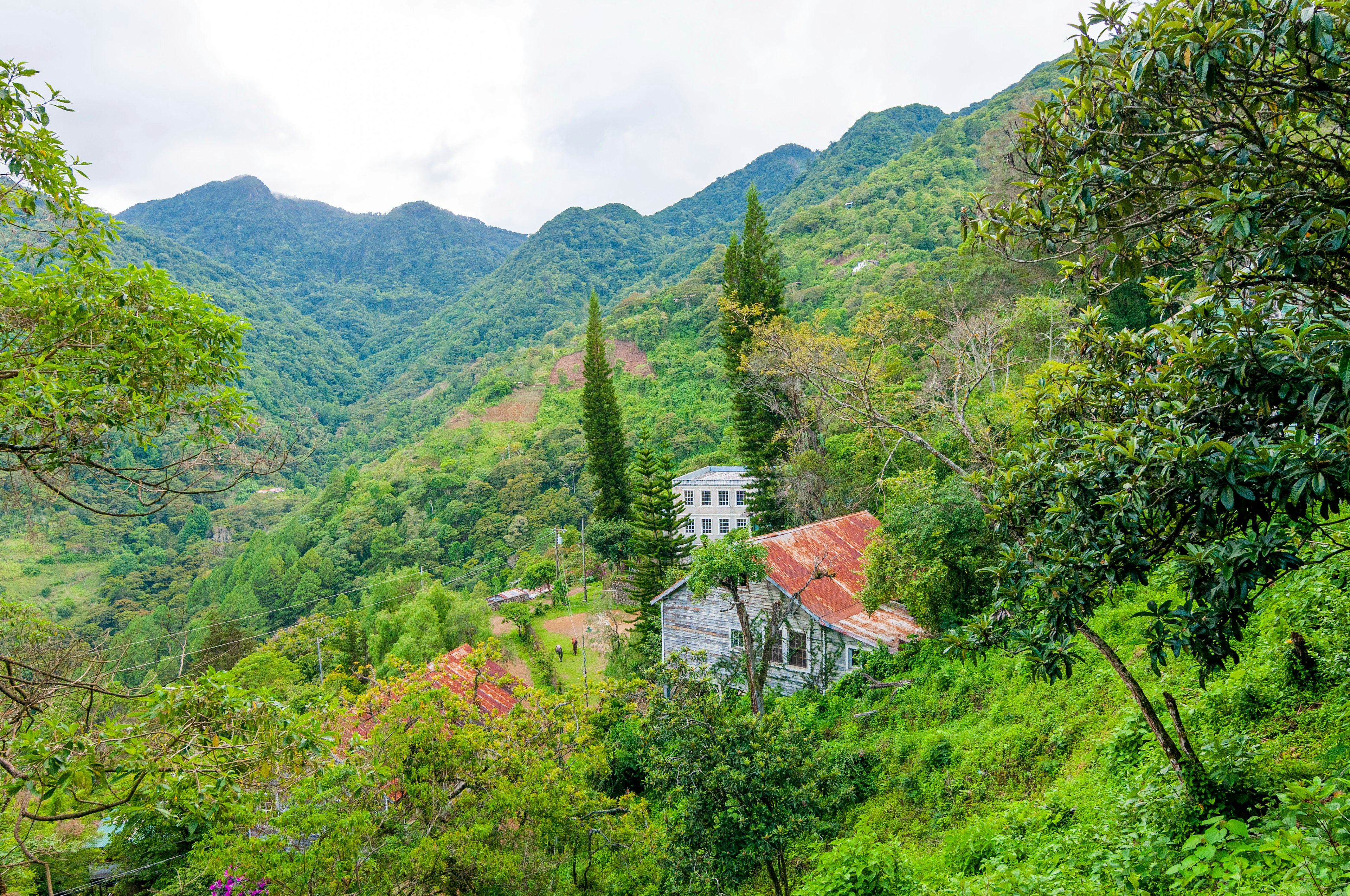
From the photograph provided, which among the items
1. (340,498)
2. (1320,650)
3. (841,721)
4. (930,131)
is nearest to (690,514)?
(841,721)

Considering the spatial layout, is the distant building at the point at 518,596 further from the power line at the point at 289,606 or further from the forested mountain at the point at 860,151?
the forested mountain at the point at 860,151

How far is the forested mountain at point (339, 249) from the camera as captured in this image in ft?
392

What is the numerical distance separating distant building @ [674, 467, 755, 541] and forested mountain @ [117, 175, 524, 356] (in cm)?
9394

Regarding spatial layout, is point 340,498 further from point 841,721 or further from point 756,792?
point 756,792

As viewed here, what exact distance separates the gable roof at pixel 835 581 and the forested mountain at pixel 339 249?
107977mm

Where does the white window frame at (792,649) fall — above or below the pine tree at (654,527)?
below

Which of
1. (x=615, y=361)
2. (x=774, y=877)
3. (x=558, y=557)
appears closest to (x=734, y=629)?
(x=774, y=877)

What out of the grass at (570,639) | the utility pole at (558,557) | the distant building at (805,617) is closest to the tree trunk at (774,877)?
the distant building at (805,617)

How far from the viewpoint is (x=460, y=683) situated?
1442 cm

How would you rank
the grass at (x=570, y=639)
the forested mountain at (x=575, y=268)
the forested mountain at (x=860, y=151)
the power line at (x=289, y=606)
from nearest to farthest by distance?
the grass at (x=570, y=639)
the power line at (x=289, y=606)
the forested mountain at (x=860, y=151)
the forested mountain at (x=575, y=268)

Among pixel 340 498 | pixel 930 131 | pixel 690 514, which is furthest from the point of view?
pixel 930 131

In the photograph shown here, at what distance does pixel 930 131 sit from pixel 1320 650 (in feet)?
329

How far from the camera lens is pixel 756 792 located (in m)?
6.71

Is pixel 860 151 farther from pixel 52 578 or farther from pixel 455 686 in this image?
pixel 52 578
